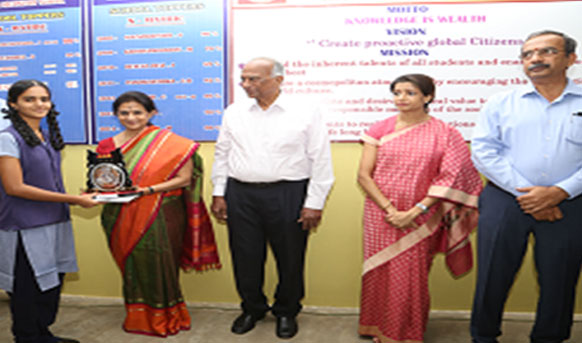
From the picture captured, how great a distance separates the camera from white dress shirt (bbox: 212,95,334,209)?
231 centimetres

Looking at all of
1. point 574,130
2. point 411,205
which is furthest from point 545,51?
point 411,205

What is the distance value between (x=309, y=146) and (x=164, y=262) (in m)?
1.06

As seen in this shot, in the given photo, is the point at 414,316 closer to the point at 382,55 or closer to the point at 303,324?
the point at 303,324

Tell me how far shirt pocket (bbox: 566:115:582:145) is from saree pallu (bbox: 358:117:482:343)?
46cm

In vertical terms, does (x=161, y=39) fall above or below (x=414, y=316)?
above

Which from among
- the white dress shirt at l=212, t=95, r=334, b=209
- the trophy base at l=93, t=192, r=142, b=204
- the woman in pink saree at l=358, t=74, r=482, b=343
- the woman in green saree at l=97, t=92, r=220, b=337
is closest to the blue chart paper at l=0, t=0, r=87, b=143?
the woman in green saree at l=97, t=92, r=220, b=337

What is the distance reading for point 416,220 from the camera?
222 cm

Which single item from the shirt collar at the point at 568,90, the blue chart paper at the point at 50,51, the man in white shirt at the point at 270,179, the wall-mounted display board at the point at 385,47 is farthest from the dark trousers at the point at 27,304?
the shirt collar at the point at 568,90

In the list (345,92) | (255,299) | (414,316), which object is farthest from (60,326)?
(345,92)

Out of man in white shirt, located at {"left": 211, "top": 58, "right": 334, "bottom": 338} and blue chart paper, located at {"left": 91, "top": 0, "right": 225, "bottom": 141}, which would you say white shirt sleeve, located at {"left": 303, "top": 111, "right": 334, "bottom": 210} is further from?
blue chart paper, located at {"left": 91, "top": 0, "right": 225, "bottom": 141}

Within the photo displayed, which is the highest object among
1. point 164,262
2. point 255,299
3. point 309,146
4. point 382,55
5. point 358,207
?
point 382,55

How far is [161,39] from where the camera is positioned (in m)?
2.79

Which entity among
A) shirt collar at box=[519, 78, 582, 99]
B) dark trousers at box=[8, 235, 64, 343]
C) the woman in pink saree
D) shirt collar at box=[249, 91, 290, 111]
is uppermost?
shirt collar at box=[519, 78, 582, 99]

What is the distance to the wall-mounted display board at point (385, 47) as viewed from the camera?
259 centimetres
